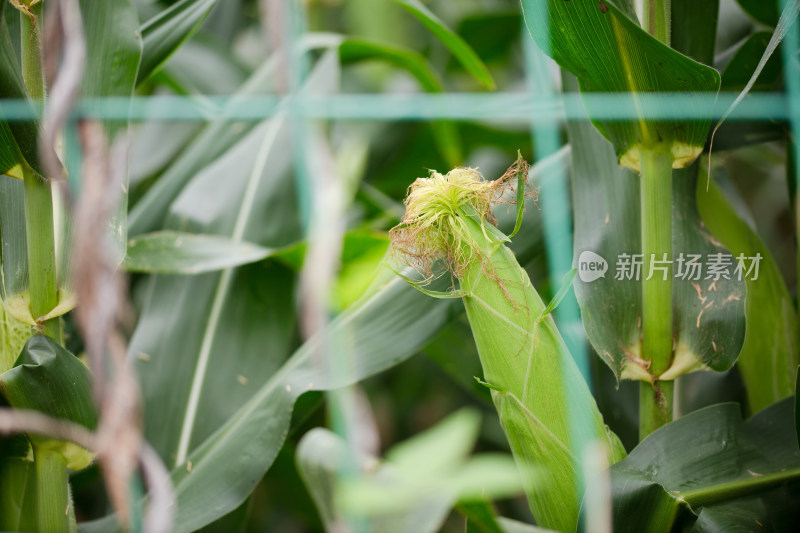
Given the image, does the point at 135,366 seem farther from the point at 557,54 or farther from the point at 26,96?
the point at 557,54

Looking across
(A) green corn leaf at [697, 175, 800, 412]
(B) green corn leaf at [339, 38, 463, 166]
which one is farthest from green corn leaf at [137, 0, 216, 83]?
(A) green corn leaf at [697, 175, 800, 412]

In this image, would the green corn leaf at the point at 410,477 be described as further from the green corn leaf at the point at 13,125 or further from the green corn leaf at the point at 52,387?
the green corn leaf at the point at 13,125

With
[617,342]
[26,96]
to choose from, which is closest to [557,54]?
[617,342]

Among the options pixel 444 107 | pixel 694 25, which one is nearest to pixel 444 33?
pixel 444 107

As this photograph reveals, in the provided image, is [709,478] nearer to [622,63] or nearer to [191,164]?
[622,63]

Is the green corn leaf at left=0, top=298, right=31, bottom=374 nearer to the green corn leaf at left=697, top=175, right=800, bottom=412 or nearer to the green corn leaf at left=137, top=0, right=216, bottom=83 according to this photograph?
the green corn leaf at left=137, top=0, right=216, bottom=83

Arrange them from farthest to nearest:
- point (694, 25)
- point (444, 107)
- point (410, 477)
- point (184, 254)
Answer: point (444, 107) → point (184, 254) → point (694, 25) → point (410, 477)
